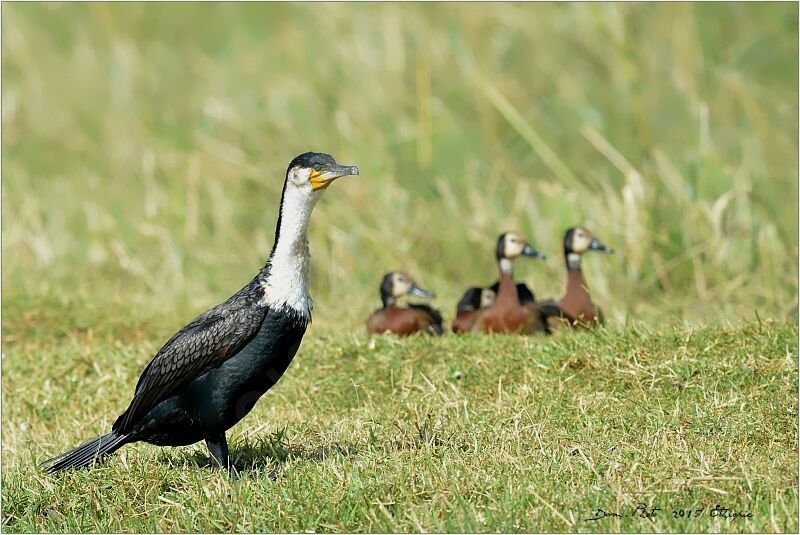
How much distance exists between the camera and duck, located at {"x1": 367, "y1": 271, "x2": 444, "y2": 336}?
725 cm

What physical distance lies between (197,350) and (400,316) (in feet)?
8.24

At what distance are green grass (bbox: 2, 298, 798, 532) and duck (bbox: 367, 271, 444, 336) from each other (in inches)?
18.4


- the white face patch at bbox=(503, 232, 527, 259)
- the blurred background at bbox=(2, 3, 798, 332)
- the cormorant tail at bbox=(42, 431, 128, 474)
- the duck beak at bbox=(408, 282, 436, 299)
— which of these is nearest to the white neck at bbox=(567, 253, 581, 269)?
the white face patch at bbox=(503, 232, 527, 259)

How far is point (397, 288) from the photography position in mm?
7914

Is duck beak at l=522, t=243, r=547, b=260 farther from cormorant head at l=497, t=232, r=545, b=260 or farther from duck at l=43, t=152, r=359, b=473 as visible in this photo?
duck at l=43, t=152, r=359, b=473

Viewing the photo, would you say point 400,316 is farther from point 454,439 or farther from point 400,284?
point 454,439

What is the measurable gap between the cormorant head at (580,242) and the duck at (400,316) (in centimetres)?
91

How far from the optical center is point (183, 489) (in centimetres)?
475

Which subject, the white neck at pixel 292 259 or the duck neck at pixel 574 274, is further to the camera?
the duck neck at pixel 574 274

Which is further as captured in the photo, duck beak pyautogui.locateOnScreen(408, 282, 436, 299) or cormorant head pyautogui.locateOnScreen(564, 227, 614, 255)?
duck beak pyautogui.locateOnScreen(408, 282, 436, 299)

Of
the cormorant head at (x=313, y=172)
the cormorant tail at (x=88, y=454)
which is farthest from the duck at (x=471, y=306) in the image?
the cormorant tail at (x=88, y=454)

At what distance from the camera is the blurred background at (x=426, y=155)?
8.52 metres

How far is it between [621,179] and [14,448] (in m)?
5.63

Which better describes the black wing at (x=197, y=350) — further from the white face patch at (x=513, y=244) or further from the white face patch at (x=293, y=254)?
the white face patch at (x=513, y=244)
